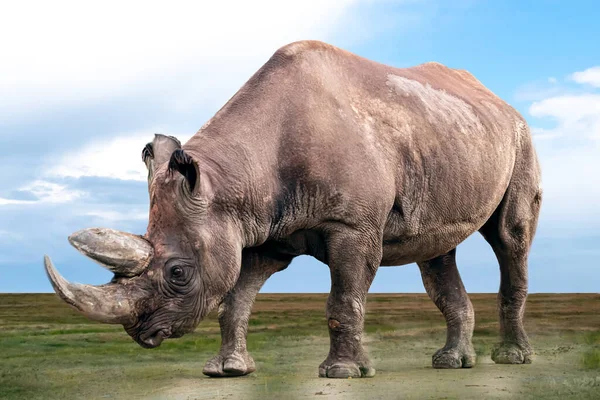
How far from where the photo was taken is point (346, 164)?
25.6 feet

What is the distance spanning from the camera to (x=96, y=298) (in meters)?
6.61

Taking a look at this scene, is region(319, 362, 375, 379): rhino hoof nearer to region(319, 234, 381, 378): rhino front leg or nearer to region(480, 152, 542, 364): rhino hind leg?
region(319, 234, 381, 378): rhino front leg

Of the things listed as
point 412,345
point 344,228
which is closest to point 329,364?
point 344,228

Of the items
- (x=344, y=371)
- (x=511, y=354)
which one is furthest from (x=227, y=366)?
(x=511, y=354)

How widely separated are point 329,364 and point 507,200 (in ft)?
11.3

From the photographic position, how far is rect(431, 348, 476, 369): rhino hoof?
32.0 feet

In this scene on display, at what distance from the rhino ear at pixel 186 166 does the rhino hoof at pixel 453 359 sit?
4.13 m

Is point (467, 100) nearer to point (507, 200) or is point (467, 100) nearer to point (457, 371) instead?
point (507, 200)

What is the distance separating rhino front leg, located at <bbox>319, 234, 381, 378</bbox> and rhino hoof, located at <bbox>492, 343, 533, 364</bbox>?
297 cm

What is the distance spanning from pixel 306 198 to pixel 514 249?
11.6ft

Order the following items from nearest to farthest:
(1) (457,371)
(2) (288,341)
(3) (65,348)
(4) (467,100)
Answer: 1. (1) (457,371)
2. (4) (467,100)
3. (3) (65,348)
4. (2) (288,341)

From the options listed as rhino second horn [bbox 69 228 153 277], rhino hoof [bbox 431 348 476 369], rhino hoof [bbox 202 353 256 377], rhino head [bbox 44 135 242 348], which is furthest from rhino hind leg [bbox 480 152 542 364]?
rhino second horn [bbox 69 228 153 277]

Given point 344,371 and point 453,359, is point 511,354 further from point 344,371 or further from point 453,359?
point 344,371


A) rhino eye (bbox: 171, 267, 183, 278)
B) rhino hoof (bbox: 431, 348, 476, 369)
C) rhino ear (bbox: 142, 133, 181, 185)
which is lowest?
rhino hoof (bbox: 431, 348, 476, 369)
